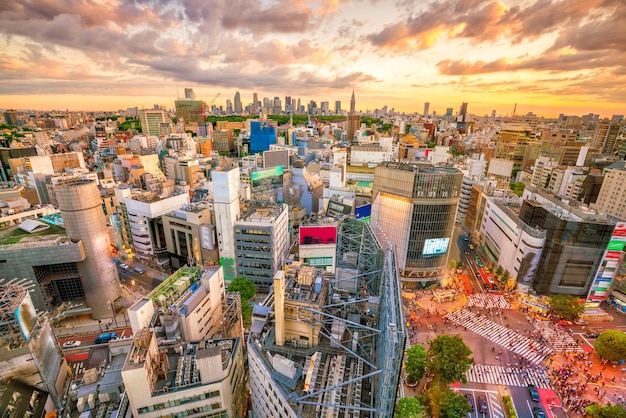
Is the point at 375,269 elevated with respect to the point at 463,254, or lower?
elevated

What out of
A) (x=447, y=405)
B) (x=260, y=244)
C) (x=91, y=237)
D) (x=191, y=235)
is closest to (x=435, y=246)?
(x=447, y=405)

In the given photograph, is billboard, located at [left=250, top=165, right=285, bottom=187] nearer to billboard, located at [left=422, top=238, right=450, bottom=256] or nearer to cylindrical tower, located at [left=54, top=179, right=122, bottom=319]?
cylindrical tower, located at [left=54, top=179, right=122, bottom=319]

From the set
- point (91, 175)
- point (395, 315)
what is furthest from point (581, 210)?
point (91, 175)

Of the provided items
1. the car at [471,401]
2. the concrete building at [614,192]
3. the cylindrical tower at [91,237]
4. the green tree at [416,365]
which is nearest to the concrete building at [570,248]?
the car at [471,401]

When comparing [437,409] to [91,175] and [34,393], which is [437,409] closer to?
[34,393]

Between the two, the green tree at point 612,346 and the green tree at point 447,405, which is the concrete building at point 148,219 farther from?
the green tree at point 612,346

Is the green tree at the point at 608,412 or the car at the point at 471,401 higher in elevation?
the green tree at the point at 608,412

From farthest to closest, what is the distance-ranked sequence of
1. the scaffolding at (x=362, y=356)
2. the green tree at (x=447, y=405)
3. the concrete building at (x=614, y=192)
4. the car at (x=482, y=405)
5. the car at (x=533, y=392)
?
the concrete building at (x=614, y=192) < the car at (x=533, y=392) < the car at (x=482, y=405) < the green tree at (x=447, y=405) < the scaffolding at (x=362, y=356)
